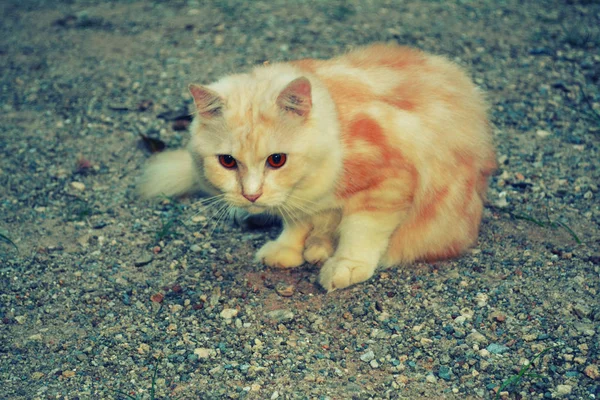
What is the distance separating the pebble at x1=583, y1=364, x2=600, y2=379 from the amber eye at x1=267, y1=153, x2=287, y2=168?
4.86ft

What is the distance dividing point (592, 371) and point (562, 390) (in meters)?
0.17

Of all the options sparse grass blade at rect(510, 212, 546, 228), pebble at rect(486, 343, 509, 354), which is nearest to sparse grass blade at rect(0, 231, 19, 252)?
pebble at rect(486, 343, 509, 354)

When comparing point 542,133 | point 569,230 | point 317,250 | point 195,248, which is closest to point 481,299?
point 569,230

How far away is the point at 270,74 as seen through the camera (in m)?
3.17

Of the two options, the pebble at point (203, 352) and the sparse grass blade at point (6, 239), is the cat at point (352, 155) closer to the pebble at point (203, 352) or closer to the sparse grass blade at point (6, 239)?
the pebble at point (203, 352)

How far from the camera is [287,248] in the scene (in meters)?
3.53

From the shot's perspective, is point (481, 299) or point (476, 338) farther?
point (481, 299)

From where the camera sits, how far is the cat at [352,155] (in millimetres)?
2918

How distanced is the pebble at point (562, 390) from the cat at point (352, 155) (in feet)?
3.14

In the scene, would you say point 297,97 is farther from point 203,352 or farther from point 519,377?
point 519,377

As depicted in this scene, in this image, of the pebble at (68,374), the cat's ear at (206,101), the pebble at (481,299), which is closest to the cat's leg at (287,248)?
the cat's ear at (206,101)

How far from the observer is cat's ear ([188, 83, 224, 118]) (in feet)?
9.50

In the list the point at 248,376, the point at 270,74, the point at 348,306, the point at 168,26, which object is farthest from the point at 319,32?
the point at 248,376

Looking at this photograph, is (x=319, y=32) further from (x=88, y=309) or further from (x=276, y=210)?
(x=88, y=309)
